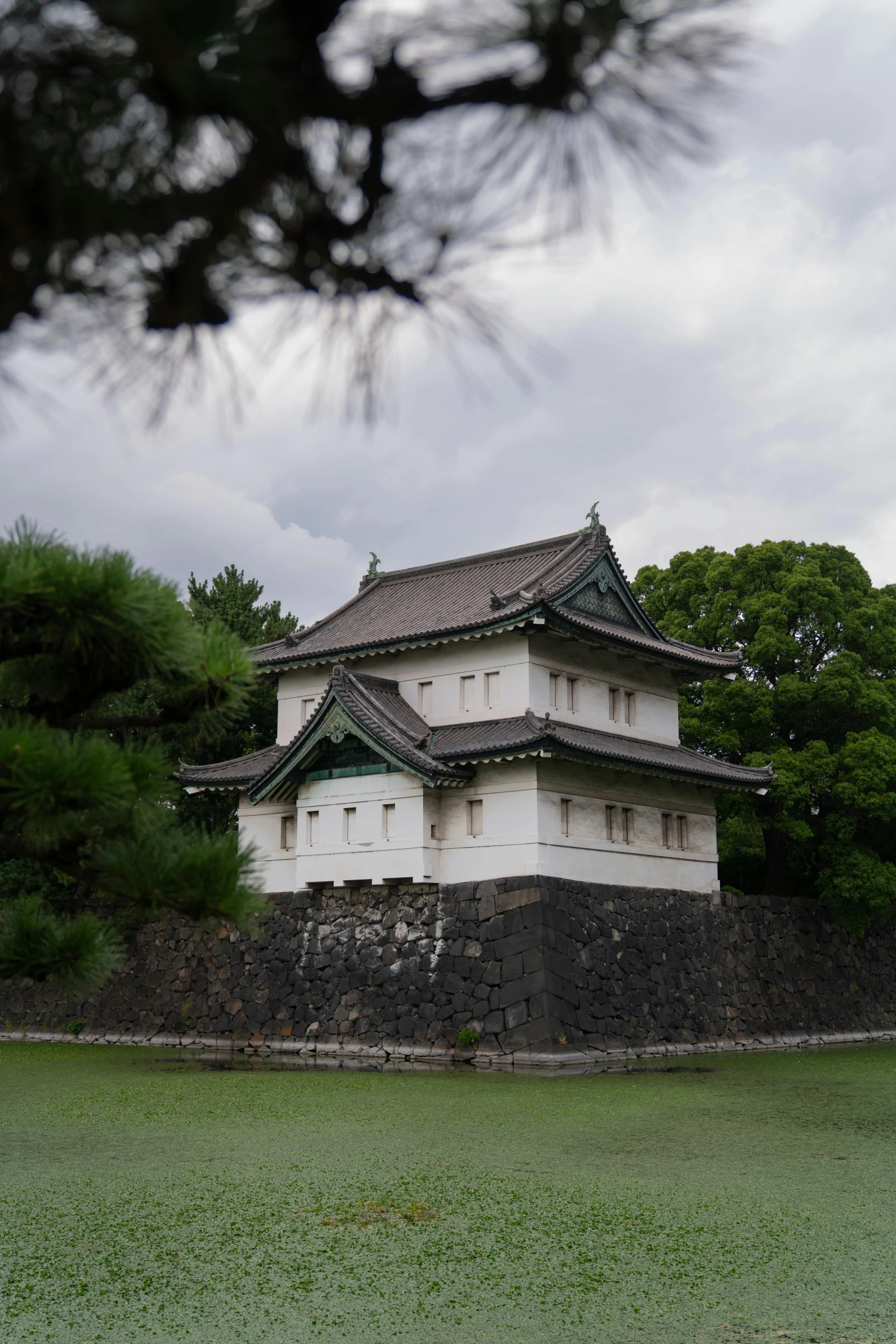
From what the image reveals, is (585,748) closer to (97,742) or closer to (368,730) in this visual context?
(368,730)

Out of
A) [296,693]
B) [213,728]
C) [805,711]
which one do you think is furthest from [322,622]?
[213,728]

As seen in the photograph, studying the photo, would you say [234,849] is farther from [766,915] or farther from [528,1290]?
[766,915]

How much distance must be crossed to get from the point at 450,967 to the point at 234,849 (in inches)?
571

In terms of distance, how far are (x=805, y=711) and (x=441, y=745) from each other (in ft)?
29.4

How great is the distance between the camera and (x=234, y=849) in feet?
10.3

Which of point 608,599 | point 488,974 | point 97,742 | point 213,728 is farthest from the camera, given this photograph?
point 608,599

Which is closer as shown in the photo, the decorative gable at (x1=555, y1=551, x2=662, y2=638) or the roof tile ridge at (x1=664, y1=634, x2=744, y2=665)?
the decorative gable at (x1=555, y1=551, x2=662, y2=638)

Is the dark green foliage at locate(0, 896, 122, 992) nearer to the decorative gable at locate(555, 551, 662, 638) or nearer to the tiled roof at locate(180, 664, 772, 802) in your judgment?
the tiled roof at locate(180, 664, 772, 802)

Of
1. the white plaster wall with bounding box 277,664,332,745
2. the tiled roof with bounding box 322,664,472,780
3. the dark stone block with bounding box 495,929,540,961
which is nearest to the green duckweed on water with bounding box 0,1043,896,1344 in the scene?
the dark stone block with bounding box 495,929,540,961

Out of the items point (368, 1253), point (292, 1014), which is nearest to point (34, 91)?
point (368, 1253)

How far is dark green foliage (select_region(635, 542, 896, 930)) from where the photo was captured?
22234 millimetres

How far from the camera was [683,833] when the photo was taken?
66.7 ft

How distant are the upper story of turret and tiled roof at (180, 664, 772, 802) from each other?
36 centimetres

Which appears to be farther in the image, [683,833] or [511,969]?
[683,833]
